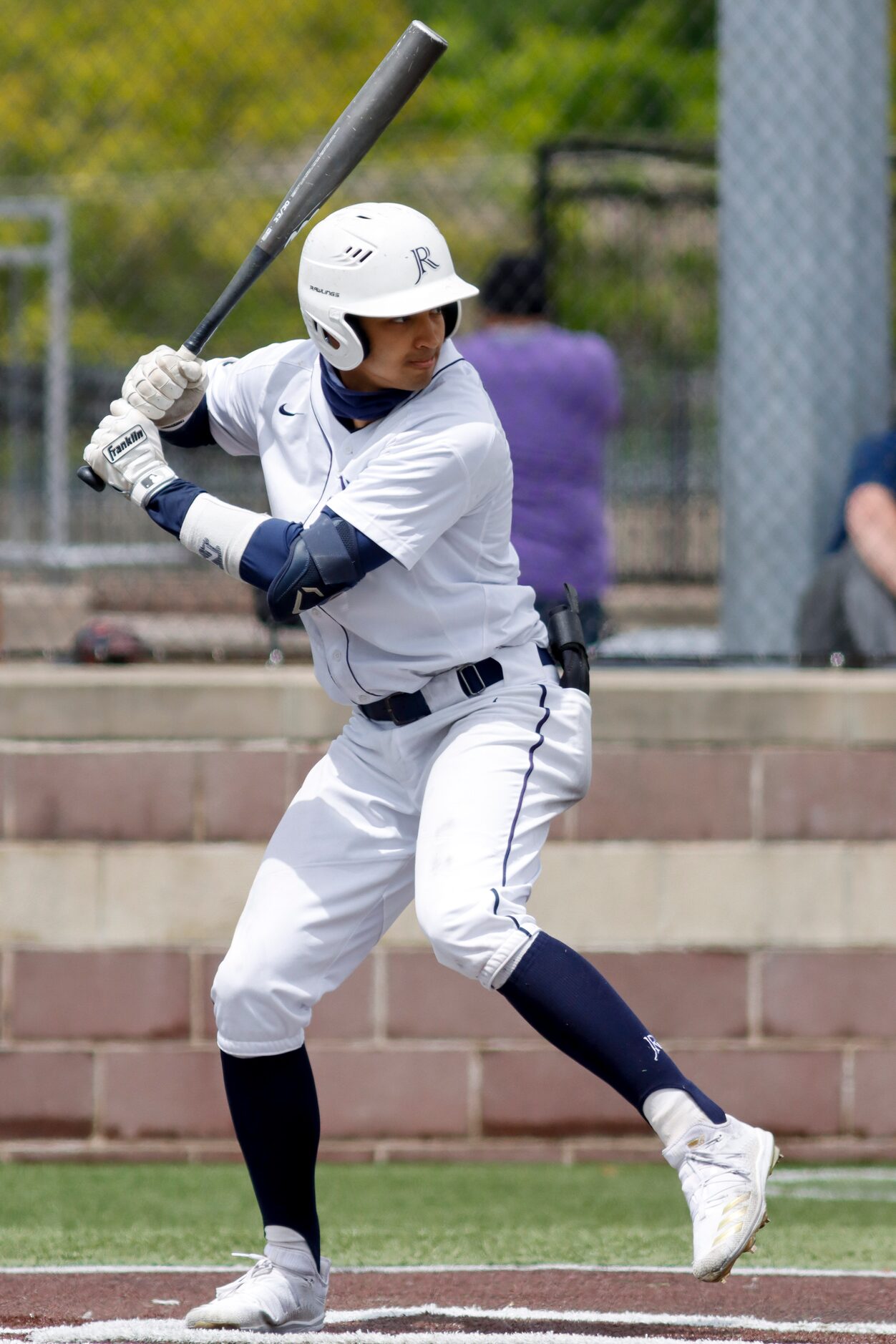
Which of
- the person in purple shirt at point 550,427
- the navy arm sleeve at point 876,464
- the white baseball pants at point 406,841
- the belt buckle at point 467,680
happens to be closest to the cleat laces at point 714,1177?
the white baseball pants at point 406,841

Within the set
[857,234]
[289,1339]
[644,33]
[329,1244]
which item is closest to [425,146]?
[644,33]

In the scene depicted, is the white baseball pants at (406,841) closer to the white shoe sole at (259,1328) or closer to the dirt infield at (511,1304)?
the white shoe sole at (259,1328)

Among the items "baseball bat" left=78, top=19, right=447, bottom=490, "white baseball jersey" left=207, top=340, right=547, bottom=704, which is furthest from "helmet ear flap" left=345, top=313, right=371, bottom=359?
"baseball bat" left=78, top=19, right=447, bottom=490

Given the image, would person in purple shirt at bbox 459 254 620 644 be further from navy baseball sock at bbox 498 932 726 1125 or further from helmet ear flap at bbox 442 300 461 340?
navy baseball sock at bbox 498 932 726 1125

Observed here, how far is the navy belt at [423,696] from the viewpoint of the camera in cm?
356

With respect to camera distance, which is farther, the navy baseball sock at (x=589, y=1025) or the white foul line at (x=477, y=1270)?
the white foul line at (x=477, y=1270)

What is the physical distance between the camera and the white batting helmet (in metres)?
3.36

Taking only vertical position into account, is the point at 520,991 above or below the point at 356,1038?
above

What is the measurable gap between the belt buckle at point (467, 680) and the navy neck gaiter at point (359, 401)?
0.47 meters

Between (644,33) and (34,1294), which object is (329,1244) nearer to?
(34,1294)

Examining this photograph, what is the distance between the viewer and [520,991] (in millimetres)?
3367

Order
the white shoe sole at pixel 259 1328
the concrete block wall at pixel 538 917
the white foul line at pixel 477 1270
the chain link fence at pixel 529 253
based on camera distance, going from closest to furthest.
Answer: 1. the white shoe sole at pixel 259 1328
2. the white foul line at pixel 477 1270
3. the concrete block wall at pixel 538 917
4. the chain link fence at pixel 529 253

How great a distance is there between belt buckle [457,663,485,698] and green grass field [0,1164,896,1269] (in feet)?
4.72

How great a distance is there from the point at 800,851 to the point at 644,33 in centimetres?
329
